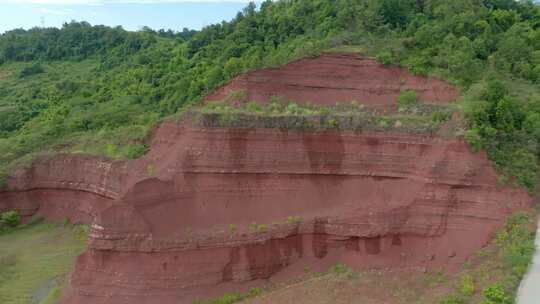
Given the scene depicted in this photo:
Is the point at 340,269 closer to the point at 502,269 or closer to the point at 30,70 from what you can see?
the point at 502,269

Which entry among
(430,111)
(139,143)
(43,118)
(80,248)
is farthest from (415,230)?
(43,118)

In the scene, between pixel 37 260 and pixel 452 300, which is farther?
pixel 37 260

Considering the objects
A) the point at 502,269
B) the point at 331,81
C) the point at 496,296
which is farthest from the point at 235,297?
the point at 331,81

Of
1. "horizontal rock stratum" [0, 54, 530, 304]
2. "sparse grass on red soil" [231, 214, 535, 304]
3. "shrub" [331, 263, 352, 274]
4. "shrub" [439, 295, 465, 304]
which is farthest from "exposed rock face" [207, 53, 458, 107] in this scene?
"shrub" [439, 295, 465, 304]

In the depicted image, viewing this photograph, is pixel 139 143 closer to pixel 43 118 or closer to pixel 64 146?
pixel 64 146

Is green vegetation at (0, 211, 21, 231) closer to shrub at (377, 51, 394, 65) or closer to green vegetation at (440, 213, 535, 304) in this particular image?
shrub at (377, 51, 394, 65)
